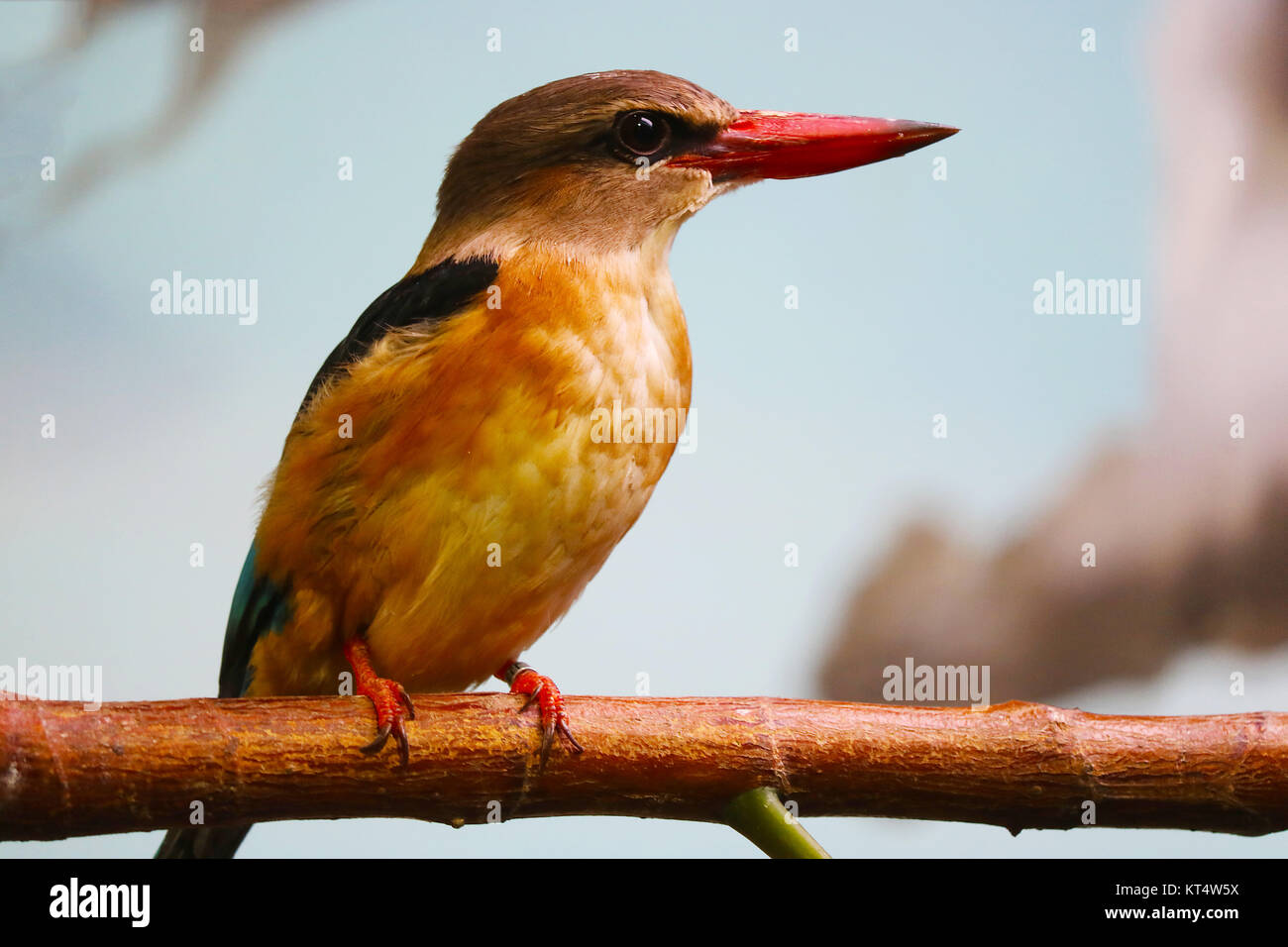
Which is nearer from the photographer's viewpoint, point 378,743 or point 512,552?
point 378,743

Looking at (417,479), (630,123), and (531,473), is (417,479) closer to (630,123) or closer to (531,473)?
(531,473)

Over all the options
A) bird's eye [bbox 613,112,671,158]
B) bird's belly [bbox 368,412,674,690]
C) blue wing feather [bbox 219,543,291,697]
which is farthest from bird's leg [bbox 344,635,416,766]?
bird's eye [bbox 613,112,671,158]

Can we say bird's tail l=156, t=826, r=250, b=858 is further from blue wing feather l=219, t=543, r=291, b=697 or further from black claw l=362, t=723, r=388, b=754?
black claw l=362, t=723, r=388, b=754

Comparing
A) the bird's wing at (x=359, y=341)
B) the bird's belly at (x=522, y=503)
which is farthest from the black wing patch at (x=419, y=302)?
the bird's belly at (x=522, y=503)

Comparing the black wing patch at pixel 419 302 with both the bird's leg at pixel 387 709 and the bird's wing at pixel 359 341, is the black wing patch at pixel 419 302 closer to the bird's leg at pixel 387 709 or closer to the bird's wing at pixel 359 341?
the bird's wing at pixel 359 341

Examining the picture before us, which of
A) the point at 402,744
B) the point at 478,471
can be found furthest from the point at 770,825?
the point at 478,471

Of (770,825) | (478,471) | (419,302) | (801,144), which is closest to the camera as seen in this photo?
(770,825)

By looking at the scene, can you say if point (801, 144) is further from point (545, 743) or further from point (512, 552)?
point (545, 743)
